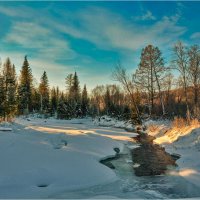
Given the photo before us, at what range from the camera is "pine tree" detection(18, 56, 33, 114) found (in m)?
52.2

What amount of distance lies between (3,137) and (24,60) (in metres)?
49.2

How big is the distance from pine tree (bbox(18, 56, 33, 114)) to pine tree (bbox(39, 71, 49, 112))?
3.21 m

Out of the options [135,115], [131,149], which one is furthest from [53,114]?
[131,149]

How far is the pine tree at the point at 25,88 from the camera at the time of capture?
5219 centimetres

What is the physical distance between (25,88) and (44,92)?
358 inches

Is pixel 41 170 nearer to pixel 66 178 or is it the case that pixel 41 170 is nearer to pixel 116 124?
pixel 66 178

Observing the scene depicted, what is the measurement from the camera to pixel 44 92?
6238 cm

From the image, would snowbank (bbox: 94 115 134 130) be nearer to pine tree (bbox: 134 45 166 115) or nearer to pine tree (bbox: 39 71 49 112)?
pine tree (bbox: 134 45 166 115)

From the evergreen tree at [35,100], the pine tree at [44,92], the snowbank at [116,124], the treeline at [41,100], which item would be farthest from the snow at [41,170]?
the evergreen tree at [35,100]

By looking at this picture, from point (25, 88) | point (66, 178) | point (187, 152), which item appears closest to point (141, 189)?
point (66, 178)

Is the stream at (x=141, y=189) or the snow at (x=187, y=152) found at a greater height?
the snow at (x=187, y=152)

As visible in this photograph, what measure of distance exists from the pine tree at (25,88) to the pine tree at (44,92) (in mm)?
3212

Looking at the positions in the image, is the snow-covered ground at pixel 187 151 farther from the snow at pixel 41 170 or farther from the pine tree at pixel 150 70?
the pine tree at pixel 150 70

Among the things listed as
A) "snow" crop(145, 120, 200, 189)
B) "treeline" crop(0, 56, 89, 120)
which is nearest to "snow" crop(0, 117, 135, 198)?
"snow" crop(145, 120, 200, 189)
